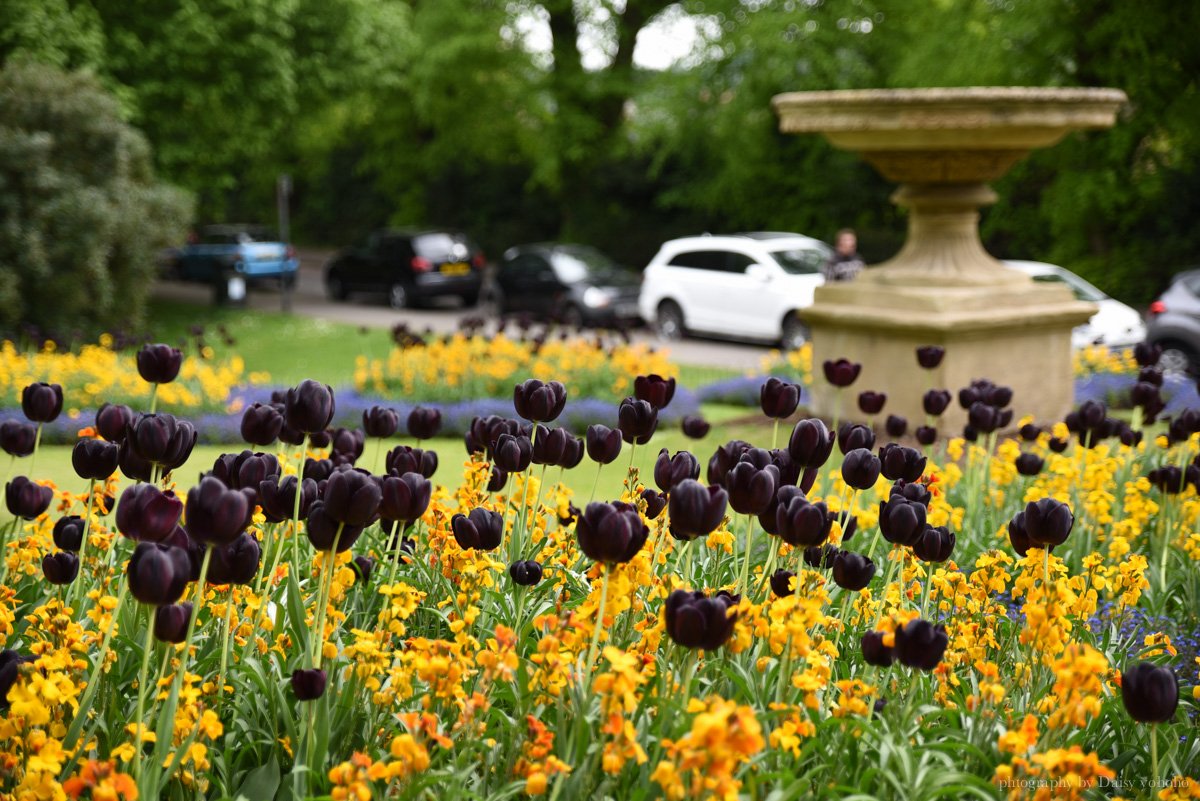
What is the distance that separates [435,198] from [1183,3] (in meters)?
21.5

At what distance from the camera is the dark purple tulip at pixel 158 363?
148 inches

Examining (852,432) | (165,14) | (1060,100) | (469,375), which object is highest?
(165,14)

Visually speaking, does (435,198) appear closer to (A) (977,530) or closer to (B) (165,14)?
(B) (165,14)

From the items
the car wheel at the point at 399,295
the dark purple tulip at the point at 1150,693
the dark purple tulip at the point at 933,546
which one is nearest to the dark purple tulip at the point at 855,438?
the dark purple tulip at the point at 933,546

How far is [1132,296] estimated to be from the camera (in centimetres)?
2223

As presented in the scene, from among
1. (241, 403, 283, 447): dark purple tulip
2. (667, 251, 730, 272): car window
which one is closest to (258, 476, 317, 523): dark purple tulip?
(241, 403, 283, 447): dark purple tulip

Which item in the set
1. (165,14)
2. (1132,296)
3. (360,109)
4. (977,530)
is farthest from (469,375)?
(360,109)

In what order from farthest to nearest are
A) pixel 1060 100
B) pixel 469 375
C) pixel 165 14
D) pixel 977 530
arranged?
1. pixel 165 14
2. pixel 469 375
3. pixel 1060 100
4. pixel 977 530

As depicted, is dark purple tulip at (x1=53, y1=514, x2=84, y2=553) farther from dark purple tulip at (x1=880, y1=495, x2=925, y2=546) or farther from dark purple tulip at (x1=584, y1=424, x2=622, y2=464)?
dark purple tulip at (x1=880, y1=495, x2=925, y2=546)

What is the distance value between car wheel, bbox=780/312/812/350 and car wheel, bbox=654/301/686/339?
2.09 metres

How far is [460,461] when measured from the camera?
9.82 meters

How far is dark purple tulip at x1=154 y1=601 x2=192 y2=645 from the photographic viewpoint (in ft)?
8.60

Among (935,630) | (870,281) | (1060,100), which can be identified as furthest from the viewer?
(870,281)

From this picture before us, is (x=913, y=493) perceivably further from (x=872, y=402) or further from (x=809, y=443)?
(x=872, y=402)
